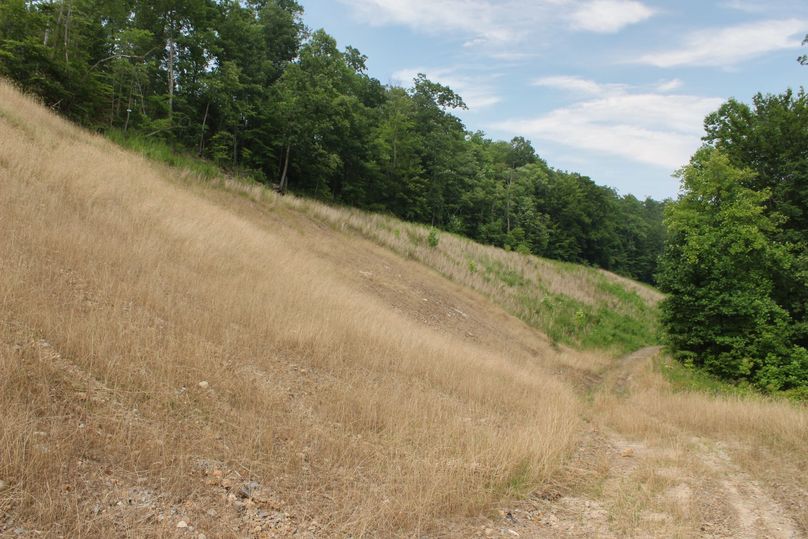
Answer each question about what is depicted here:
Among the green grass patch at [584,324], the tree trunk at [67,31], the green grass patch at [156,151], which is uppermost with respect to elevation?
the tree trunk at [67,31]

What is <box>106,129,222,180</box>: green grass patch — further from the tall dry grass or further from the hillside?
the tall dry grass

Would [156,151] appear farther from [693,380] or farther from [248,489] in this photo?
[693,380]

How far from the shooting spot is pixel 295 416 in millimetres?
4906

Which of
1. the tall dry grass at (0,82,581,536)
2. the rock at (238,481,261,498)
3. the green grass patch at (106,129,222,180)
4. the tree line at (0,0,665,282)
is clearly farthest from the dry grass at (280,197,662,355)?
the rock at (238,481,261,498)

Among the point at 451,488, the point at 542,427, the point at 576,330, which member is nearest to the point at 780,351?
the point at 576,330

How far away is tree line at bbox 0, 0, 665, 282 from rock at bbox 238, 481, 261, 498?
1906 cm

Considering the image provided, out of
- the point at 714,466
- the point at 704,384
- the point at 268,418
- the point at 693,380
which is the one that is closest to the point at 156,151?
the point at 268,418

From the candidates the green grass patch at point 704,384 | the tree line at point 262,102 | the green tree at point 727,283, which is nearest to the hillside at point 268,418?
the green grass patch at point 704,384

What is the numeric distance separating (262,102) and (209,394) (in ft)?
97.1

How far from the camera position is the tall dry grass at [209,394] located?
3.42m

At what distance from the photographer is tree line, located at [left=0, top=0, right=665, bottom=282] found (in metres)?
18.4

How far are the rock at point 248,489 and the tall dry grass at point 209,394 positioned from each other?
88mm

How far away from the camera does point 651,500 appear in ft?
16.7

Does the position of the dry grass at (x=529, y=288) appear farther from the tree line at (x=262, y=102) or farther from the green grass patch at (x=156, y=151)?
the tree line at (x=262, y=102)
